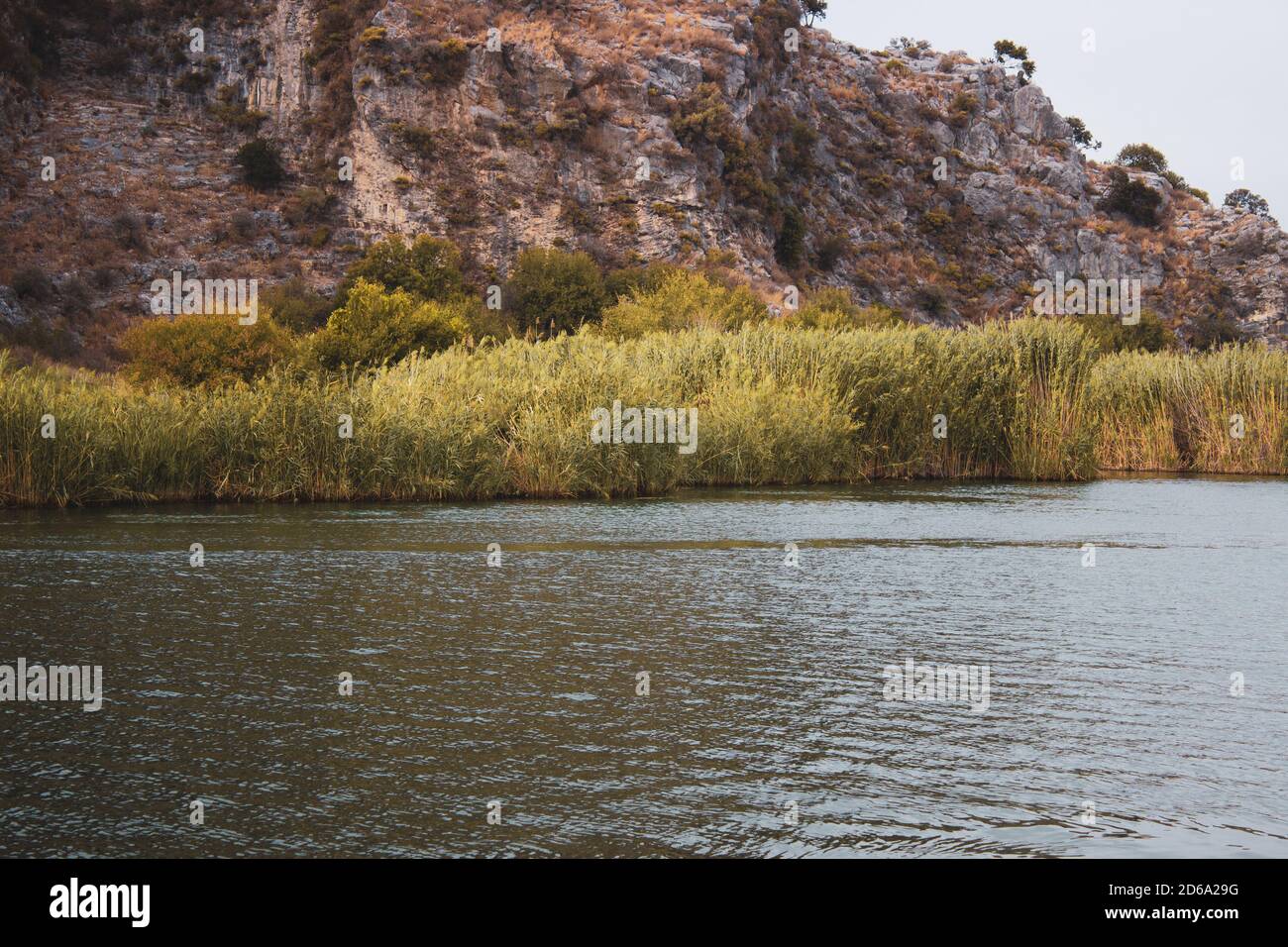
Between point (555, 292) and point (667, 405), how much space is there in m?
33.0

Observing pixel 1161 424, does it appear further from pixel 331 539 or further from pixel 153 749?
pixel 153 749

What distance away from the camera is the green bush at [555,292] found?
5606 centimetres

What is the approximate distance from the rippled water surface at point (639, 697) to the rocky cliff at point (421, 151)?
44.9m

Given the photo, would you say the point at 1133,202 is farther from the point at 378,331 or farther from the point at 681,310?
the point at 378,331

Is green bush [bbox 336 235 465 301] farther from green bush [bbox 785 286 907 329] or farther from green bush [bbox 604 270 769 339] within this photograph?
green bush [bbox 785 286 907 329]

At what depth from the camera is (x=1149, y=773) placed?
6.91 m

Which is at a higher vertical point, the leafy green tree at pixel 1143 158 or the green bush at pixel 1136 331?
the leafy green tree at pixel 1143 158

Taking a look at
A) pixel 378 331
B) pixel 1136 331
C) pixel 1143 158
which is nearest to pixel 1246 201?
pixel 1143 158

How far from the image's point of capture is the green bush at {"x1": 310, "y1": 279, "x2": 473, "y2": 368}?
35688 mm

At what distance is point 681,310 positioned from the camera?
46500 mm

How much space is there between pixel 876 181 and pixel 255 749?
277 feet
